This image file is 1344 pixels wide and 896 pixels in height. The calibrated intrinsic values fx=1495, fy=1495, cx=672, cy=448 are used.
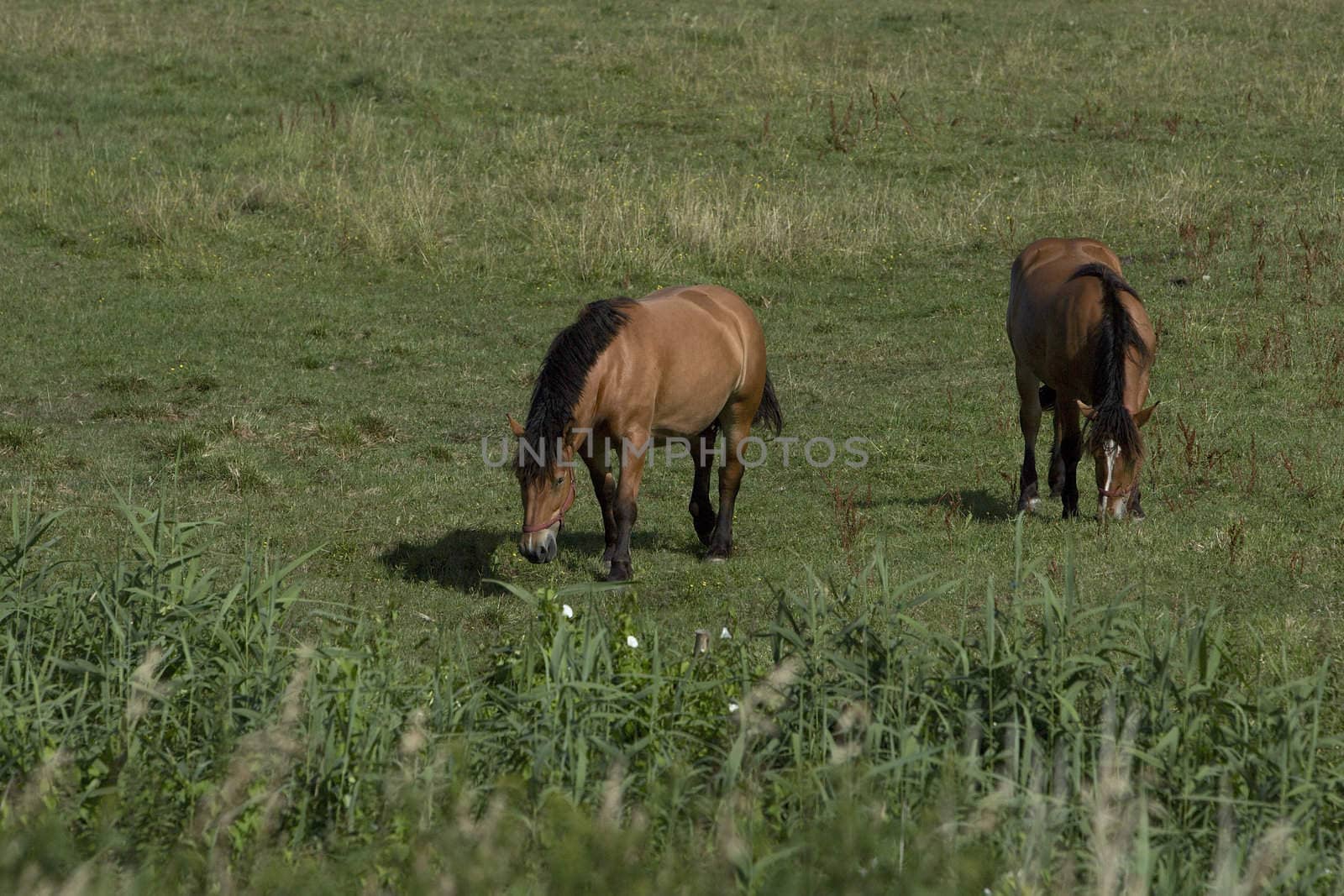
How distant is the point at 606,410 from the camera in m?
8.13

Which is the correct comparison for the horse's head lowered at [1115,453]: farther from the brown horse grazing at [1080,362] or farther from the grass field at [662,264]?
the grass field at [662,264]

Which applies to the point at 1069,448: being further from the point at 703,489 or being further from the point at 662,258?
the point at 662,258

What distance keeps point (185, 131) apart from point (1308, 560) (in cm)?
1455

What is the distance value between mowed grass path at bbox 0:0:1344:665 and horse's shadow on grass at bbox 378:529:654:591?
0.11ft

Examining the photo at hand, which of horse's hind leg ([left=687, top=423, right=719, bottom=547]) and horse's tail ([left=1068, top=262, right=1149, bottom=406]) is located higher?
horse's tail ([left=1068, top=262, right=1149, bottom=406])

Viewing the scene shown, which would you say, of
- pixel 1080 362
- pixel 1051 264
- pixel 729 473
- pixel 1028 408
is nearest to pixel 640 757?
pixel 729 473

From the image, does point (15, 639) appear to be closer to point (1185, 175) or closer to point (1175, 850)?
point (1175, 850)

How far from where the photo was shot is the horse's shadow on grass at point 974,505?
9.38 m

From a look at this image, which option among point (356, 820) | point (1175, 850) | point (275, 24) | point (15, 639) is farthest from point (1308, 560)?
point (275, 24)

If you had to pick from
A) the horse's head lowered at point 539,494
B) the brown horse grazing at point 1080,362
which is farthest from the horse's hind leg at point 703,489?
the brown horse grazing at point 1080,362

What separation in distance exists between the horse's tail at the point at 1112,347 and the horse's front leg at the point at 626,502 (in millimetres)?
2633

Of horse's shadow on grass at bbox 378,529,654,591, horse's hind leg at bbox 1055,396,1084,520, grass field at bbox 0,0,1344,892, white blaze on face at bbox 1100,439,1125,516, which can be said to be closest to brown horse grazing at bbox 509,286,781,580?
grass field at bbox 0,0,1344,892

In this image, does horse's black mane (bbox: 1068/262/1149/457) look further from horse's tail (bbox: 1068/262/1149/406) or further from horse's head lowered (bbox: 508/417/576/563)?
horse's head lowered (bbox: 508/417/576/563)

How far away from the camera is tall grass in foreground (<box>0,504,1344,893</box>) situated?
12.8 feet
